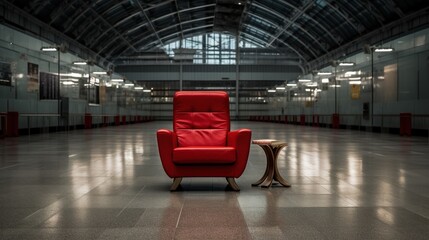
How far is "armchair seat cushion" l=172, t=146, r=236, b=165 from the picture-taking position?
676 cm

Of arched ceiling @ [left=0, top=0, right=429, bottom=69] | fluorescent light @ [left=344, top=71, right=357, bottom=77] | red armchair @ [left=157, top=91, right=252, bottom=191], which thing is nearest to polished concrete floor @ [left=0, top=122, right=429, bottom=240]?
red armchair @ [left=157, top=91, right=252, bottom=191]

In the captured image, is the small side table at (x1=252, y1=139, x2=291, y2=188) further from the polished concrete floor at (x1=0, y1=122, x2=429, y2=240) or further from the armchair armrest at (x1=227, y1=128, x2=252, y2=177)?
the armchair armrest at (x1=227, y1=128, x2=252, y2=177)

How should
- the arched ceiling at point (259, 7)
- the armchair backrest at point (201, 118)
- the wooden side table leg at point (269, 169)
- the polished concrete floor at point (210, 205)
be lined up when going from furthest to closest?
the arched ceiling at point (259, 7)
the armchair backrest at point (201, 118)
the wooden side table leg at point (269, 169)
the polished concrete floor at point (210, 205)

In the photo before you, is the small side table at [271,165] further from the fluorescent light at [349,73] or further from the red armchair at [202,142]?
the fluorescent light at [349,73]

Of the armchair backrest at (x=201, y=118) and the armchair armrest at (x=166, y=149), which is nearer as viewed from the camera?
the armchair armrest at (x=166, y=149)

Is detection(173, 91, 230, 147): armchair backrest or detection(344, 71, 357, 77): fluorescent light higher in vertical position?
detection(344, 71, 357, 77): fluorescent light

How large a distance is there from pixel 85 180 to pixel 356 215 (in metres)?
4.66

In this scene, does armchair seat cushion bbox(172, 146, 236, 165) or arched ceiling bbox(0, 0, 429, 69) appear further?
arched ceiling bbox(0, 0, 429, 69)

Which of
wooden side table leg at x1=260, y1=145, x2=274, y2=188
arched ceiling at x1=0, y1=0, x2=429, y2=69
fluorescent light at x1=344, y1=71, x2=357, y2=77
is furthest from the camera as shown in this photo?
fluorescent light at x1=344, y1=71, x2=357, y2=77

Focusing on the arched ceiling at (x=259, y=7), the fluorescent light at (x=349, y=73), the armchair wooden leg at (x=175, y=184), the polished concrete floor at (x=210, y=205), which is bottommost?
the polished concrete floor at (x=210, y=205)

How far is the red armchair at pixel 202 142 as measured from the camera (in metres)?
6.80

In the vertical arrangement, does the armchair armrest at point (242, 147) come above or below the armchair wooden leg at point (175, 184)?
above

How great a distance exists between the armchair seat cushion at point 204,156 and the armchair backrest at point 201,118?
33.7 inches

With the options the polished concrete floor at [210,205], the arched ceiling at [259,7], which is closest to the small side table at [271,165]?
the polished concrete floor at [210,205]
